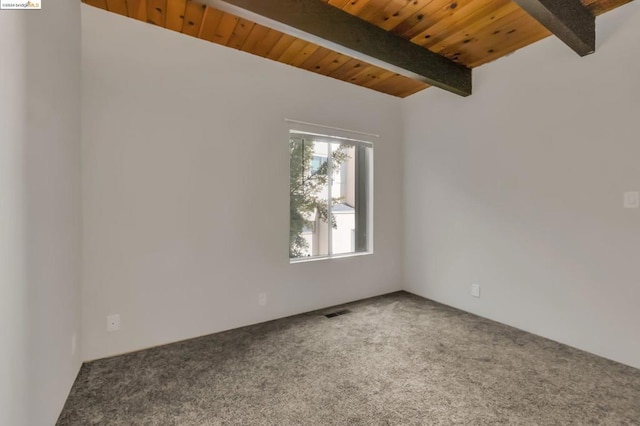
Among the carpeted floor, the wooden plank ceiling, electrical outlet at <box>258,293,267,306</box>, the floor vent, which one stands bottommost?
the carpeted floor

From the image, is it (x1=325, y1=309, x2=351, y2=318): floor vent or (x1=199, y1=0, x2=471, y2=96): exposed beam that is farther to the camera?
(x1=325, y1=309, x2=351, y2=318): floor vent

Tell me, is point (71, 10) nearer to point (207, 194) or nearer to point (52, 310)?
point (207, 194)

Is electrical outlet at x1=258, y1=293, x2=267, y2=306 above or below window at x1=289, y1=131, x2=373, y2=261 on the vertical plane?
below

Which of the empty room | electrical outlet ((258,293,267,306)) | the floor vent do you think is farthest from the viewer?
the floor vent

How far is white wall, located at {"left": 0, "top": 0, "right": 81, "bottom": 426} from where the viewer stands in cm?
105

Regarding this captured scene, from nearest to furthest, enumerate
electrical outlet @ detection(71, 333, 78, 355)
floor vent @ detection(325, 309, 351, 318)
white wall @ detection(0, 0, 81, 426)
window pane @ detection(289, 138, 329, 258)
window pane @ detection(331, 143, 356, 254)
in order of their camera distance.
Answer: white wall @ detection(0, 0, 81, 426)
electrical outlet @ detection(71, 333, 78, 355)
floor vent @ detection(325, 309, 351, 318)
window pane @ detection(289, 138, 329, 258)
window pane @ detection(331, 143, 356, 254)

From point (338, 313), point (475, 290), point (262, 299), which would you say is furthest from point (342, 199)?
point (475, 290)

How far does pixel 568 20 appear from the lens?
2016mm

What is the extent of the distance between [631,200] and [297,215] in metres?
2.83

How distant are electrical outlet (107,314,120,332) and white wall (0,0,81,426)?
29 cm

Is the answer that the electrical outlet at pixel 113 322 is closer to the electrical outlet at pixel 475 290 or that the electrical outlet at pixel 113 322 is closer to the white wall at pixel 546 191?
the white wall at pixel 546 191

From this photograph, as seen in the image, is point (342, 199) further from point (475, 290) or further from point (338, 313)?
point (475, 290)

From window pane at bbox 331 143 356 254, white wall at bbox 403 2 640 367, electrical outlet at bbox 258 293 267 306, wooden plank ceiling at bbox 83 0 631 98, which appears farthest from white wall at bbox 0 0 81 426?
white wall at bbox 403 2 640 367

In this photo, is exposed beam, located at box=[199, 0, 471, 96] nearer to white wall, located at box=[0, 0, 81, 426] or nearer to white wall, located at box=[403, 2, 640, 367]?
white wall, located at box=[403, 2, 640, 367]
